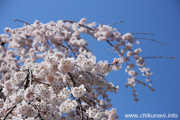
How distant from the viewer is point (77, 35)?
7098 millimetres

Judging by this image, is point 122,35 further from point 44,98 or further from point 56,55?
point 44,98

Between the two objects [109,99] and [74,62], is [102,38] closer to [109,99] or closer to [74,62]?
[109,99]

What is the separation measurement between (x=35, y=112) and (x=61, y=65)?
28.9 inches

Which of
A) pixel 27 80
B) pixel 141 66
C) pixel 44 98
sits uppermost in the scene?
pixel 141 66

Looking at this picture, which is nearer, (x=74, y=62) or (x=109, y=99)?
(x=74, y=62)

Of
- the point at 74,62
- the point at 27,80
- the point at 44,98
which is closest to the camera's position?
the point at 44,98

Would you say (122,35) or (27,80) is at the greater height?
(122,35)

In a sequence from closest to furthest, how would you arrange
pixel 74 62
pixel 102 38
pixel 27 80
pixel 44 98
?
1. pixel 44 98
2. pixel 74 62
3. pixel 27 80
4. pixel 102 38

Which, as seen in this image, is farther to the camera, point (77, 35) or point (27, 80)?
point (77, 35)

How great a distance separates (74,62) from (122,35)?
4.50 meters

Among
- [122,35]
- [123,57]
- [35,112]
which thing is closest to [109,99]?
[123,57]

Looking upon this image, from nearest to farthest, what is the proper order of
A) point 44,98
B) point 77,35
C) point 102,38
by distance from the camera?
point 44,98 → point 102,38 → point 77,35

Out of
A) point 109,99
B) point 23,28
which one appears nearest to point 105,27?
point 109,99

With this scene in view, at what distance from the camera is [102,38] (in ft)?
21.4
